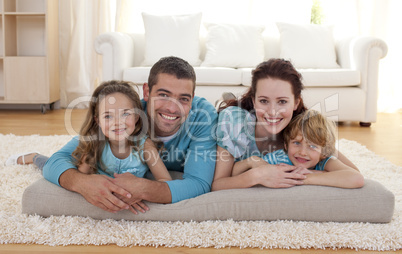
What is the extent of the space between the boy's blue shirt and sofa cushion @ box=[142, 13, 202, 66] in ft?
7.40

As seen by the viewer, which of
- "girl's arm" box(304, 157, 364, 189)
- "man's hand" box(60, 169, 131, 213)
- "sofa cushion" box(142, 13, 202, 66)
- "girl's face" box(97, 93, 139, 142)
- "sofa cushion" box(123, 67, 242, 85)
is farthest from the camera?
"sofa cushion" box(142, 13, 202, 66)

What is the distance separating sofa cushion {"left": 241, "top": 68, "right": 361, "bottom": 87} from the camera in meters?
3.79

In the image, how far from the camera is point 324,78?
379 cm

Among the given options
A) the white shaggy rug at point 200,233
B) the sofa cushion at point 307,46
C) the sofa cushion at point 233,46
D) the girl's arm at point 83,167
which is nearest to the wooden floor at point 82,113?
the white shaggy rug at point 200,233

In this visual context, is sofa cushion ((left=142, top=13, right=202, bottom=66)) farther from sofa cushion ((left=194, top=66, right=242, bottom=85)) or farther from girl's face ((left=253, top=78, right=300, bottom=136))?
girl's face ((left=253, top=78, right=300, bottom=136))

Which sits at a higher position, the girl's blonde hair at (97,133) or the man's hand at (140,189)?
the girl's blonde hair at (97,133)

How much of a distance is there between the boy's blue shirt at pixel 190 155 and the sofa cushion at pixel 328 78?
6.43 feet

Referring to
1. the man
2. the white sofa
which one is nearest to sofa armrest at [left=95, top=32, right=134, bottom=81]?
the white sofa

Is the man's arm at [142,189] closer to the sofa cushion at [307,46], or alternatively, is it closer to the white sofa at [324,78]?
the white sofa at [324,78]

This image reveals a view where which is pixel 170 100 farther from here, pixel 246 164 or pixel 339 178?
pixel 339 178

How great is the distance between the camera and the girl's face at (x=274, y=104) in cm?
176

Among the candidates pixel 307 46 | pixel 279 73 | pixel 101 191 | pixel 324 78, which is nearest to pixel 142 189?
pixel 101 191

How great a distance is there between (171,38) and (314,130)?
2706 mm

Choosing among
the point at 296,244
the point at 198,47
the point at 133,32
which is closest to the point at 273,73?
the point at 296,244
